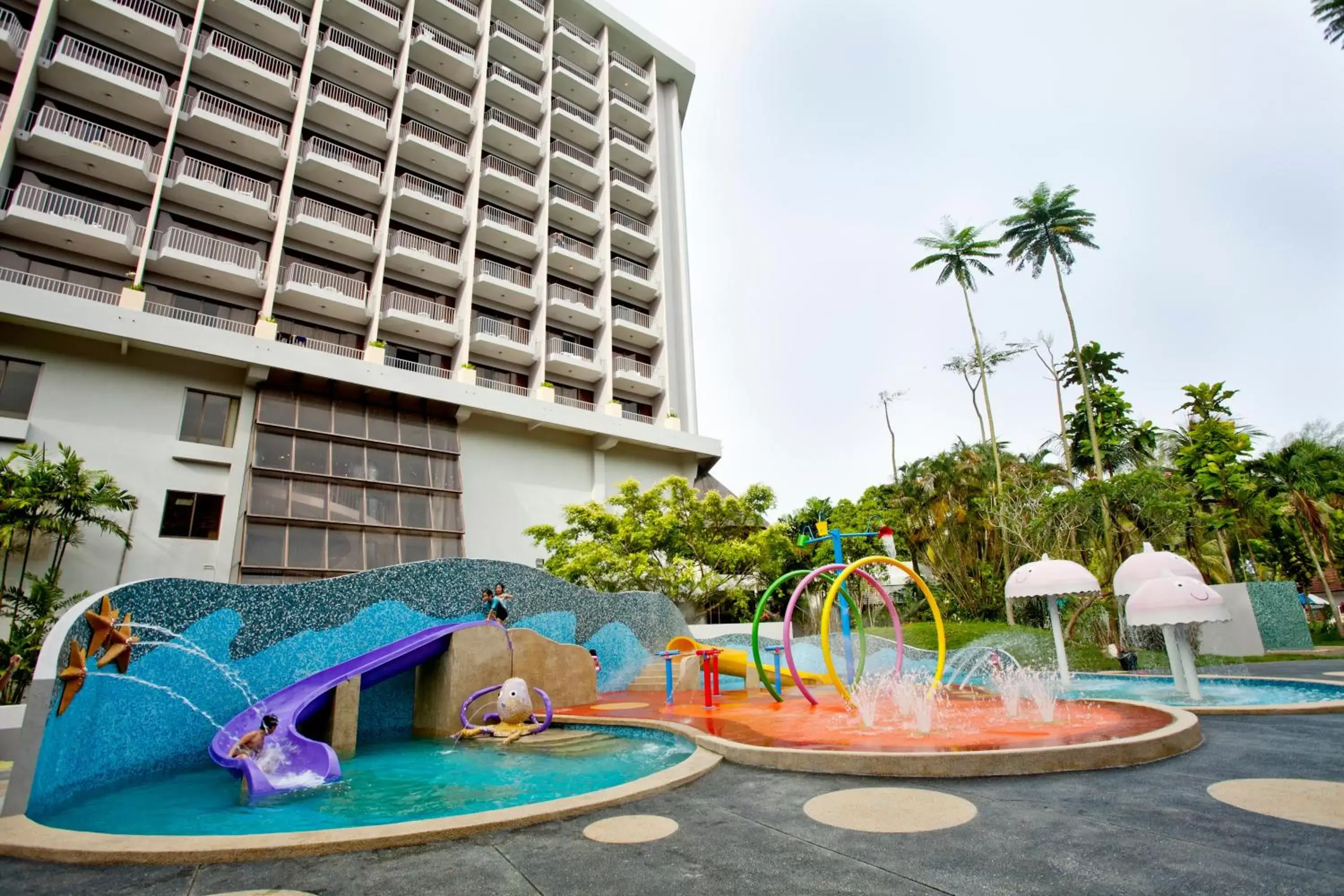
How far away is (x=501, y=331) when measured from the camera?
29.2m

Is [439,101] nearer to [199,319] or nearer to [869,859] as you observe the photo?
[199,319]

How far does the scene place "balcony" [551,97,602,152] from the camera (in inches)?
1344

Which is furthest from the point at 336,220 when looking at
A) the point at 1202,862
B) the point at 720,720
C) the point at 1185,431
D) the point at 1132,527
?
the point at 1185,431

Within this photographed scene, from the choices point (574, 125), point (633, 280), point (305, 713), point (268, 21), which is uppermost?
point (574, 125)

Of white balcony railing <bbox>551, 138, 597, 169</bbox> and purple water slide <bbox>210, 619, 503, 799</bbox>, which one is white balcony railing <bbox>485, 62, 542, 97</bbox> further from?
purple water slide <bbox>210, 619, 503, 799</bbox>

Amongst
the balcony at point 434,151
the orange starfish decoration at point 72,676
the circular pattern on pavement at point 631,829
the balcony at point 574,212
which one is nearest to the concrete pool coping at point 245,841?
the circular pattern on pavement at point 631,829

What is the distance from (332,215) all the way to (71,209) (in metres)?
7.81

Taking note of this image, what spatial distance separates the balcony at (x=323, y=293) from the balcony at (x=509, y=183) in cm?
829

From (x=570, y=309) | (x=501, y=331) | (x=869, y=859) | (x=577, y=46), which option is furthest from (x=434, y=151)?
(x=869, y=859)

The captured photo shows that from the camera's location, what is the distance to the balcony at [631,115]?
3688cm

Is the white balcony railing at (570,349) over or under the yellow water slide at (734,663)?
over

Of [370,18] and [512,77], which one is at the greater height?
[512,77]

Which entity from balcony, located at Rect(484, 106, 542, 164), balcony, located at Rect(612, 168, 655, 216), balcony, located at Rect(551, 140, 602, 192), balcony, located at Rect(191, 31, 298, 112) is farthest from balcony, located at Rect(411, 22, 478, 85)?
balcony, located at Rect(612, 168, 655, 216)

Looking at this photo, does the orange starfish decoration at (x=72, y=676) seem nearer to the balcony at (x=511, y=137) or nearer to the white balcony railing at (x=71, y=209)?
the white balcony railing at (x=71, y=209)
